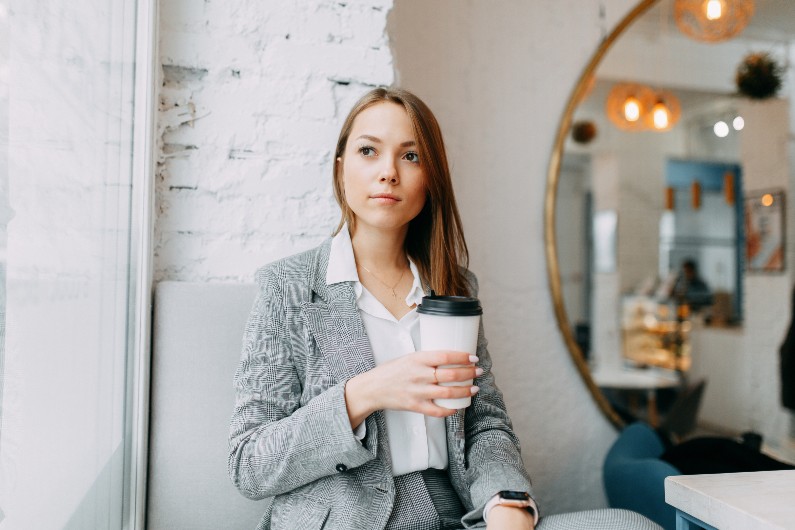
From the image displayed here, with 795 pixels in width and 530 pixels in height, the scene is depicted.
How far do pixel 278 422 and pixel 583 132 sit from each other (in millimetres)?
1499

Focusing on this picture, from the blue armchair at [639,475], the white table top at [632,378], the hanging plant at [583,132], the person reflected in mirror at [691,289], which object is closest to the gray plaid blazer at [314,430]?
the blue armchair at [639,475]

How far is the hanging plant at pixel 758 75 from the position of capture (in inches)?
91.3

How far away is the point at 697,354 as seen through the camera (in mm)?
2246

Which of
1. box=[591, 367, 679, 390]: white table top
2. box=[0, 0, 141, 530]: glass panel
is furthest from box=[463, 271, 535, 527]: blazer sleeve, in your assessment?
box=[591, 367, 679, 390]: white table top

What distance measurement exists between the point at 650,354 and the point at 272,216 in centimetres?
147

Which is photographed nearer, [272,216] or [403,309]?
[403,309]

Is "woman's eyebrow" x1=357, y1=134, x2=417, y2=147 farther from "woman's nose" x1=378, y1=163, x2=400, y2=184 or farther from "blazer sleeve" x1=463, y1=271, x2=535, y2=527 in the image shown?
"blazer sleeve" x1=463, y1=271, x2=535, y2=527

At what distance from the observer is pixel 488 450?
120 cm

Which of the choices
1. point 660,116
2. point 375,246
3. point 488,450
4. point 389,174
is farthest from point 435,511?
point 660,116

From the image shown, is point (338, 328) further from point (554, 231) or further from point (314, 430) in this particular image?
point (554, 231)

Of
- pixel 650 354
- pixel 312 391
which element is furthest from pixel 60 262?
pixel 650 354

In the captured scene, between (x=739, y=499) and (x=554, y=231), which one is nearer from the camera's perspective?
(x=739, y=499)

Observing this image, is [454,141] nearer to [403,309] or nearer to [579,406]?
[403,309]

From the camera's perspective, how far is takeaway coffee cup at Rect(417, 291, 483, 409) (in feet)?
3.03
